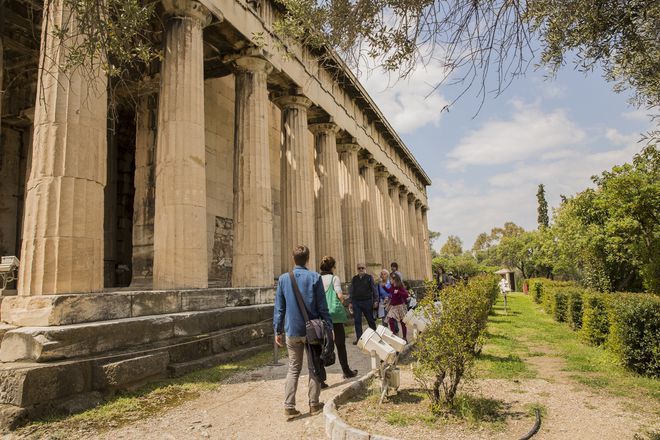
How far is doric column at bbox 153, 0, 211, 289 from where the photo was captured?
8680 millimetres

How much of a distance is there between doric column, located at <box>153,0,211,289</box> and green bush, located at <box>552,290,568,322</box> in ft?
46.2

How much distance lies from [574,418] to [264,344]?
650 centimetres

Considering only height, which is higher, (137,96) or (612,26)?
(137,96)

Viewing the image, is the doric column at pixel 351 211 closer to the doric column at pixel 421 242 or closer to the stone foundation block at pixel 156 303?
the stone foundation block at pixel 156 303

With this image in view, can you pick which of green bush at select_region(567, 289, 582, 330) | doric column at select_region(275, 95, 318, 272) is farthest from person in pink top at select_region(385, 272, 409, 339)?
green bush at select_region(567, 289, 582, 330)

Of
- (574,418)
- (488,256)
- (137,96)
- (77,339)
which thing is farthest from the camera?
(488,256)

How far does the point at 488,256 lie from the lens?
98.1 m

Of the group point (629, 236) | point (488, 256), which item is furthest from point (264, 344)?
point (488, 256)

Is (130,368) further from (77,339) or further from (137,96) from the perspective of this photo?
(137,96)

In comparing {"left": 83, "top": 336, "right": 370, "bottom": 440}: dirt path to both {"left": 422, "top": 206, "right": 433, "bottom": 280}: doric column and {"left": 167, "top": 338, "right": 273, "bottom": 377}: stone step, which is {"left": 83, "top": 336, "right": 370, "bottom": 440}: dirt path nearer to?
{"left": 167, "top": 338, "right": 273, "bottom": 377}: stone step

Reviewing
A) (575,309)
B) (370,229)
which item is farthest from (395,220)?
(575,309)

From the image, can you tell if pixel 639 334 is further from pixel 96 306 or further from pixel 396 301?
pixel 96 306

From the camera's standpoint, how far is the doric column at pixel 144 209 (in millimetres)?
11117

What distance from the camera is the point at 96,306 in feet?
20.7
